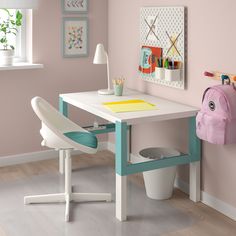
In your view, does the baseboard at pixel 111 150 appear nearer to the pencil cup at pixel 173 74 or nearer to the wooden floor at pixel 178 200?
the wooden floor at pixel 178 200

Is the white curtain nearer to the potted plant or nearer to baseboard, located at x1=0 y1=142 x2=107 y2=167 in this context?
the potted plant

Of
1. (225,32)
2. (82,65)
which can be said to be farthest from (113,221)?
(82,65)

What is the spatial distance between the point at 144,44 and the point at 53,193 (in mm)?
1386

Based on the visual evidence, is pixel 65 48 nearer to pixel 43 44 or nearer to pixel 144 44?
pixel 43 44

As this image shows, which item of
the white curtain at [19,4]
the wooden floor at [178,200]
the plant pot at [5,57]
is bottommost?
the wooden floor at [178,200]

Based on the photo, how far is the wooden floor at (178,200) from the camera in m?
3.08

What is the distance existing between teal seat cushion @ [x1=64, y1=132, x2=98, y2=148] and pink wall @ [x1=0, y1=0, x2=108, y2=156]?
3.46ft

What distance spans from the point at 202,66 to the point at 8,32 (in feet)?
5.95

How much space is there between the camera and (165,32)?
3.68 meters

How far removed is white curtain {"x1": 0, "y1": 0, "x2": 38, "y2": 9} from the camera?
4.04m

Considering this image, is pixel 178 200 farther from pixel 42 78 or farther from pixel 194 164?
pixel 42 78

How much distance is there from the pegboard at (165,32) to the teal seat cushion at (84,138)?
0.76 m

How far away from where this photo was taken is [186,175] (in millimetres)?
3695

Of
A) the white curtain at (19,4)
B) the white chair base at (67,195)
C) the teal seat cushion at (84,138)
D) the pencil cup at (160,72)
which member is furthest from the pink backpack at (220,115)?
the white curtain at (19,4)
